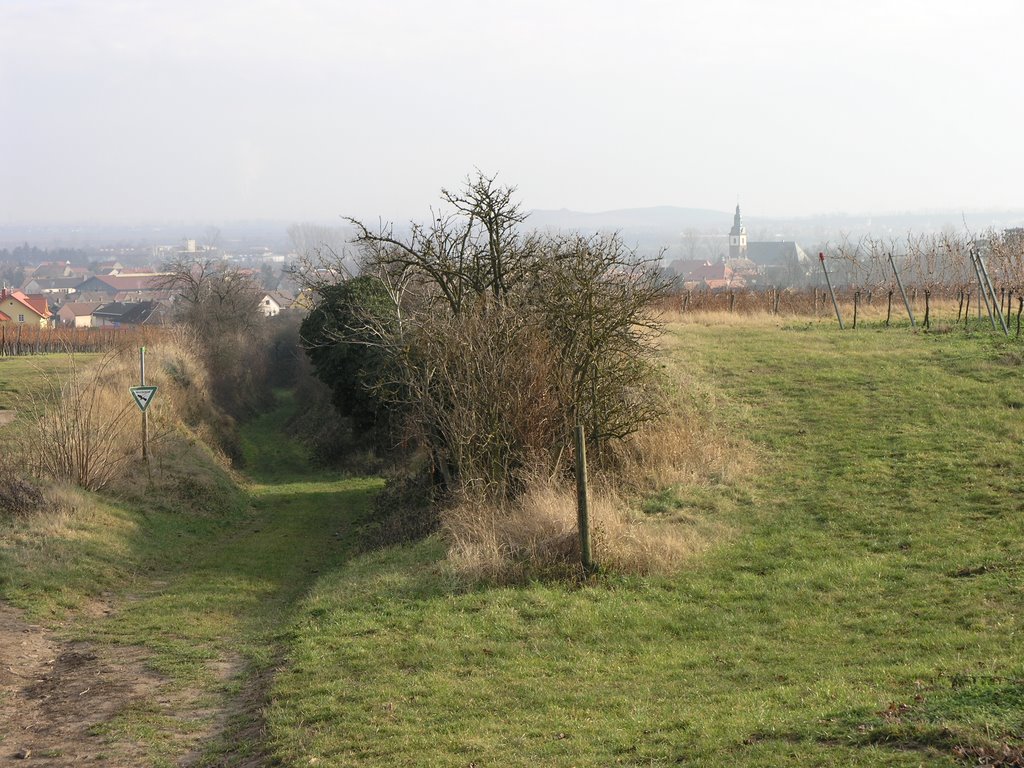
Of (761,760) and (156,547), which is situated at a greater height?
(761,760)

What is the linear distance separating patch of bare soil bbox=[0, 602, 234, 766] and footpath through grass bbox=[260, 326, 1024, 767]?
37.0 inches

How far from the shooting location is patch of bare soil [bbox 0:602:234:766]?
764 centimetres

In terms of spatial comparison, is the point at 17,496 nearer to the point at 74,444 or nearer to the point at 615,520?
the point at 74,444

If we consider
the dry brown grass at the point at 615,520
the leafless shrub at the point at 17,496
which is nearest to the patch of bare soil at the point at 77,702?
the dry brown grass at the point at 615,520

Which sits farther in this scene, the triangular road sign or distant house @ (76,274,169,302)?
distant house @ (76,274,169,302)

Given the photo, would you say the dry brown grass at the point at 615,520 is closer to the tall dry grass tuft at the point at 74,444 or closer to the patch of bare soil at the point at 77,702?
the patch of bare soil at the point at 77,702

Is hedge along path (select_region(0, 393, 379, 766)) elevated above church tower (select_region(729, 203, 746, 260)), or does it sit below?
below

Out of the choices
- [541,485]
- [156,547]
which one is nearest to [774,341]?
[541,485]

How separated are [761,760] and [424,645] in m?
4.26

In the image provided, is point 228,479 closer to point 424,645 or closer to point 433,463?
point 433,463

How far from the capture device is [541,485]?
13.8 meters

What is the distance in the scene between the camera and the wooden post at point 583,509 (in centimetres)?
1102

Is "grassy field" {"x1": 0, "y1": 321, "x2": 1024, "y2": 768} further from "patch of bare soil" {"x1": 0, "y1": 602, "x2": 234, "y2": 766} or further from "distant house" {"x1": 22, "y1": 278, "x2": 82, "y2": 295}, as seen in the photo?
"distant house" {"x1": 22, "y1": 278, "x2": 82, "y2": 295}

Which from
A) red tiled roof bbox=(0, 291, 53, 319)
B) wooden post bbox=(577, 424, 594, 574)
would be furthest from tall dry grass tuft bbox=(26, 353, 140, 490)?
red tiled roof bbox=(0, 291, 53, 319)
